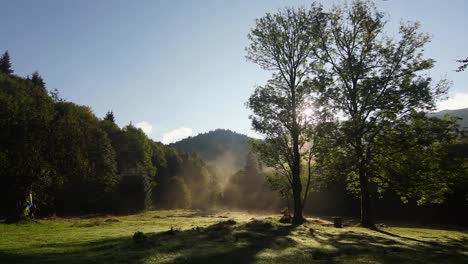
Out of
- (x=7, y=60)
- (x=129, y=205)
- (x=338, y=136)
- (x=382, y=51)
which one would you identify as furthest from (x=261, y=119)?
(x=7, y=60)

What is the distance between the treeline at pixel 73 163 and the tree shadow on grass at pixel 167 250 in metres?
25.6

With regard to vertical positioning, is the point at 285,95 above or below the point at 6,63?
below

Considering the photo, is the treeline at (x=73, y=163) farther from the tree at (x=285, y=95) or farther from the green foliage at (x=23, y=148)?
the tree at (x=285, y=95)

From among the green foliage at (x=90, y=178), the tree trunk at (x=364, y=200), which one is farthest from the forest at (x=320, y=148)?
the green foliage at (x=90, y=178)

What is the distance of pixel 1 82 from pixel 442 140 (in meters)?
81.5

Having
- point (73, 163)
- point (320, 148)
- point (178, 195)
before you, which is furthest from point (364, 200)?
point (178, 195)

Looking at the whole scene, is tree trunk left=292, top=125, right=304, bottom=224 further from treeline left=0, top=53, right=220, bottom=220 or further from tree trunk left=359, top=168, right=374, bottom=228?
treeline left=0, top=53, right=220, bottom=220

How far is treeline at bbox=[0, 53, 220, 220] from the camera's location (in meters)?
41.8

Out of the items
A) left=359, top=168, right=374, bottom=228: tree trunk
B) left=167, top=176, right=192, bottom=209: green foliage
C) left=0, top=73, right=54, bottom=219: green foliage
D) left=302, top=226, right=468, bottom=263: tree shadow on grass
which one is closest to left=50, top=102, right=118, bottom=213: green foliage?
left=0, top=73, right=54, bottom=219: green foliage

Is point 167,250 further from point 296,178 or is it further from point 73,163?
point 73,163

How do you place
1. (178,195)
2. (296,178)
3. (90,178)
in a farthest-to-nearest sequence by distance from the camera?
(178,195) < (90,178) < (296,178)

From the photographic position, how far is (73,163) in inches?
1816

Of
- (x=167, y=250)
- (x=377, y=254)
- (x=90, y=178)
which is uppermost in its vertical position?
(x=90, y=178)

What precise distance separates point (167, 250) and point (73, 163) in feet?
110
